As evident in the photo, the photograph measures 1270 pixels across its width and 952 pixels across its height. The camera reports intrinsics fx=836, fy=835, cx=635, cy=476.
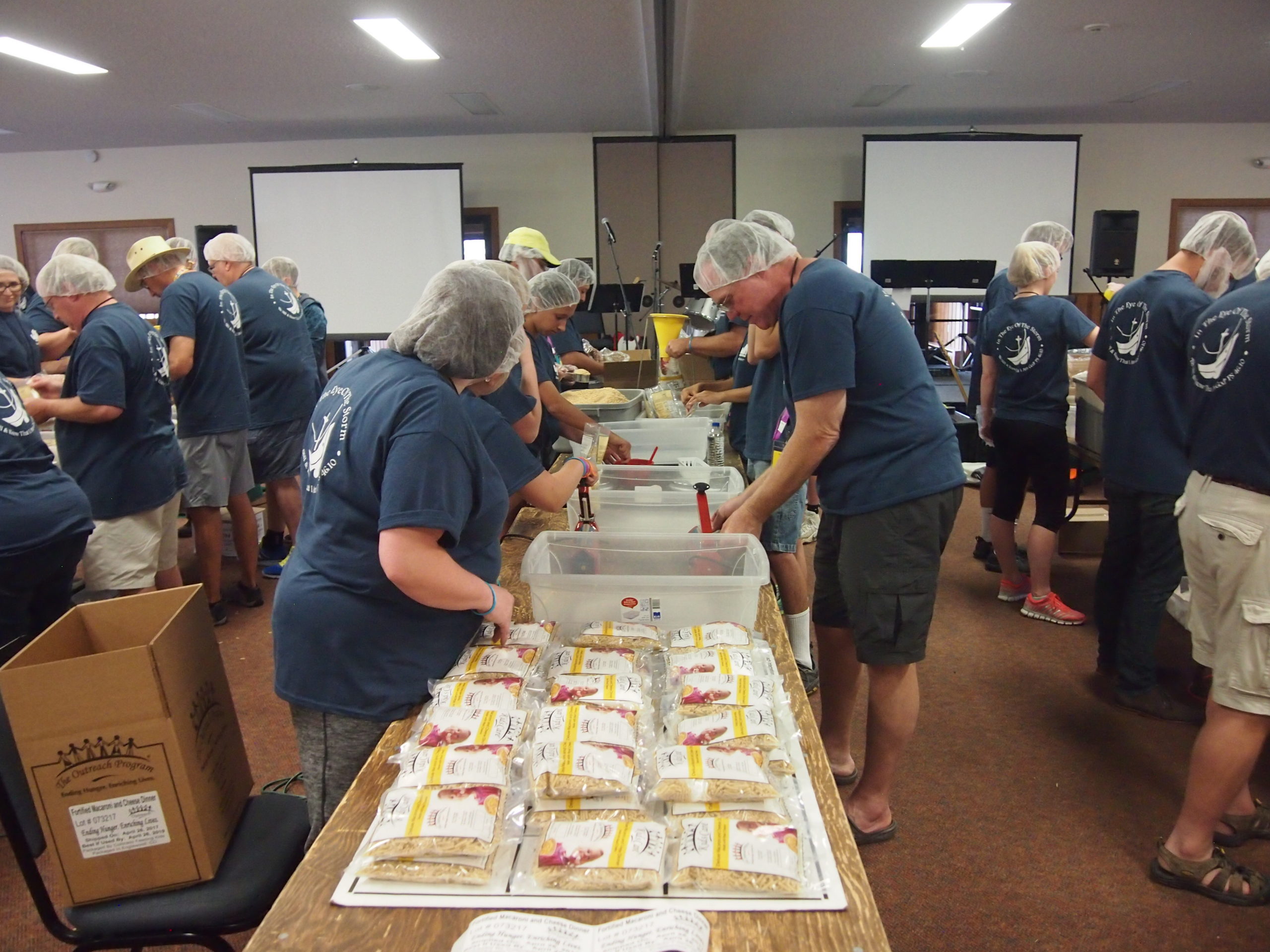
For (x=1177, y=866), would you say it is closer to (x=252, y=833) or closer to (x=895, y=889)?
(x=895, y=889)

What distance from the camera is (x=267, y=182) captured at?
7566 millimetres

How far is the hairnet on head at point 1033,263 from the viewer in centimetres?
313

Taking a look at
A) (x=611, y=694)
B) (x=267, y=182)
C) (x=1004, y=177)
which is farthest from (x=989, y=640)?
(x=267, y=182)

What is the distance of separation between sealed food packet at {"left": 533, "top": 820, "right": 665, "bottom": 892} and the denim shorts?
1645mm

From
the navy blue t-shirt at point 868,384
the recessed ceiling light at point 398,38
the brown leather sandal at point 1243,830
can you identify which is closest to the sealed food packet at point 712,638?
the navy blue t-shirt at point 868,384

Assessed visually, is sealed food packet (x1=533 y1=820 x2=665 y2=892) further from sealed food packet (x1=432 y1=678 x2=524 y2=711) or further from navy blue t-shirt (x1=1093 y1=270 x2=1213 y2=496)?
navy blue t-shirt (x1=1093 y1=270 x2=1213 y2=496)

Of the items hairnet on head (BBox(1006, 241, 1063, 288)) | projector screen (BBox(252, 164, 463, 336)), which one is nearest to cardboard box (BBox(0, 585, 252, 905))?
hairnet on head (BBox(1006, 241, 1063, 288))

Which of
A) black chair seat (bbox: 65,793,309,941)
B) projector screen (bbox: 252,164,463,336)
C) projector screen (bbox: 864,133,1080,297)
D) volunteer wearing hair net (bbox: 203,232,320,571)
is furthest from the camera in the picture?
projector screen (bbox: 252,164,463,336)

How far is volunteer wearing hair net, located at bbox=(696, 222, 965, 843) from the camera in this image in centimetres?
164

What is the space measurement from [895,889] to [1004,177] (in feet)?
23.5

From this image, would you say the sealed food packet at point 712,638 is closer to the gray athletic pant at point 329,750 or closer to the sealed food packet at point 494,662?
the sealed food packet at point 494,662

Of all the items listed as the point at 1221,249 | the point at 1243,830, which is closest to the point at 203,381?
the point at 1221,249

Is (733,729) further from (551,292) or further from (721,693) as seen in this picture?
(551,292)

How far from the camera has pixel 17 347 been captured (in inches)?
138
